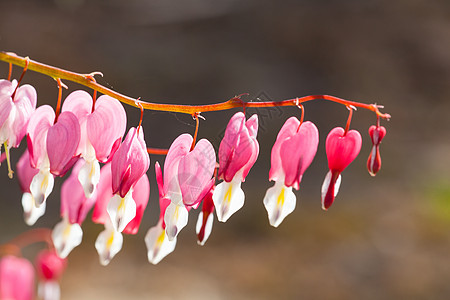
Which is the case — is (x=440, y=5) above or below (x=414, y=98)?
above

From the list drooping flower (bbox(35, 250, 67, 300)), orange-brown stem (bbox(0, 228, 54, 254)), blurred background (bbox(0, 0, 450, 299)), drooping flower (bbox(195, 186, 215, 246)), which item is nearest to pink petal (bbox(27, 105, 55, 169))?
drooping flower (bbox(195, 186, 215, 246))

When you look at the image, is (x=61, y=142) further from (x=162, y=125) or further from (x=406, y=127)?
(x=406, y=127)

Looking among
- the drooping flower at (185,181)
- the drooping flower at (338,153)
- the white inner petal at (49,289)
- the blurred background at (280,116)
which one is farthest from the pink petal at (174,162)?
the blurred background at (280,116)

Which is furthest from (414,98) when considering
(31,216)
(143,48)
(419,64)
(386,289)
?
(31,216)

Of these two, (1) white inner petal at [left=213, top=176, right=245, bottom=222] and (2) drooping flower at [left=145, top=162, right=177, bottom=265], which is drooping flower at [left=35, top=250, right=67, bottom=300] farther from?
(1) white inner petal at [left=213, top=176, right=245, bottom=222]

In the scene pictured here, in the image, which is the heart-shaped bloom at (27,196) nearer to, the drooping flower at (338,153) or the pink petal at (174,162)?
the pink petal at (174,162)

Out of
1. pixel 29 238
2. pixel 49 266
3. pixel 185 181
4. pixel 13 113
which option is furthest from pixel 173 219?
pixel 29 238

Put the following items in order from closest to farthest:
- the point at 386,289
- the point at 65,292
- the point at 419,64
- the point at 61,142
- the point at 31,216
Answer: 1. the point at 61,142
2. the point at 31,216
3. the point at 65,292
4. the point at 386,289
5. the point at 419,64
